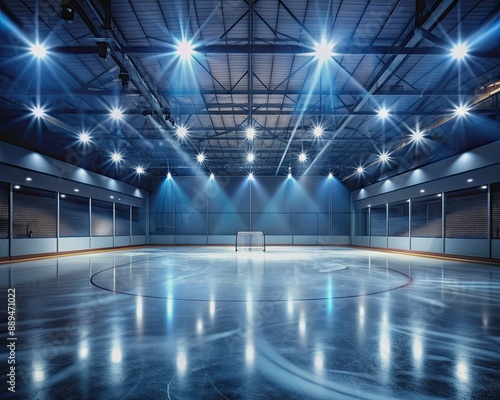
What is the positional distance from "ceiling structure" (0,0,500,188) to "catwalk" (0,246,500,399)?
7.12m

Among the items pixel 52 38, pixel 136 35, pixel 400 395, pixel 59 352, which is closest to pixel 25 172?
pixel 52 38

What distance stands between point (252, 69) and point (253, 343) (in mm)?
11159

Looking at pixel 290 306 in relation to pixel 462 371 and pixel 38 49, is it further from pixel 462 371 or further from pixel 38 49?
pixel 38 49

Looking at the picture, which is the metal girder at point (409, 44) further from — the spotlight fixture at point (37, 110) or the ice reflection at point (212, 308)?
the spotlight fixture at point (37, 110)

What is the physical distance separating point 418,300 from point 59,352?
22.9 feet

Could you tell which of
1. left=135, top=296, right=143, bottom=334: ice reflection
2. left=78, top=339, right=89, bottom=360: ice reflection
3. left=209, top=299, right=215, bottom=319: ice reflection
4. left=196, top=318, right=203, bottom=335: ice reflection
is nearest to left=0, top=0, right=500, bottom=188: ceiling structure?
left=135, top=296, right=143, bottom=334: ice reflection

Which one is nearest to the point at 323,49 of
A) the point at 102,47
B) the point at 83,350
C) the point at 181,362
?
the point at 102,47

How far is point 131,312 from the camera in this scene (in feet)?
18.7

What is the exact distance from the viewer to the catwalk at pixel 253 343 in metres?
3.05

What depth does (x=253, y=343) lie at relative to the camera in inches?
164

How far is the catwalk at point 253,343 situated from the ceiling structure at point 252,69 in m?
7.12

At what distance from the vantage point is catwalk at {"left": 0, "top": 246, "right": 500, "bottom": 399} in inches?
120

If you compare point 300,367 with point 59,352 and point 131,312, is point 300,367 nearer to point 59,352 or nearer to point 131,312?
point 59,352

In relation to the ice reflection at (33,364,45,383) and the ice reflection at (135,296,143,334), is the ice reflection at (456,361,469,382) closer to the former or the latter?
the ice reflection at (135,296,143,334)
